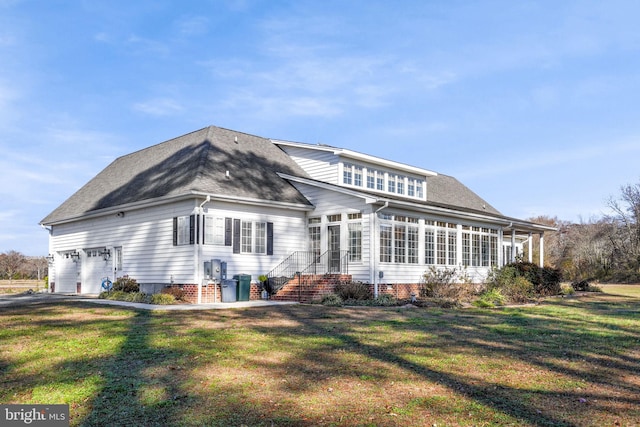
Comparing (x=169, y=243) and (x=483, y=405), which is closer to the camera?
(x=483, y=405)

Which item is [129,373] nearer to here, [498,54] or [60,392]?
[60,392]

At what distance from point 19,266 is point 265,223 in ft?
119

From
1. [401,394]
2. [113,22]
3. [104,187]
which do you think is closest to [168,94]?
[113,22]

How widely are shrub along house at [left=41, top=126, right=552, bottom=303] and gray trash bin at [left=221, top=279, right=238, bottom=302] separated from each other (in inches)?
14.4

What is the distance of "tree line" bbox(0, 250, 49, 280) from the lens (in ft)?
151

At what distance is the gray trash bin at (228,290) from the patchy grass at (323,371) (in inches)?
245

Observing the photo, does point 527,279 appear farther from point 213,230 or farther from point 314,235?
point 213,230

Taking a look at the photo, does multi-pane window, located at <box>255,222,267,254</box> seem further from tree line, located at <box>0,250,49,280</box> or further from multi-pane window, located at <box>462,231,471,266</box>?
tree line, located at <box>0,250,49,280</box>

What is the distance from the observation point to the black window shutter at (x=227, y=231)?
1942cm

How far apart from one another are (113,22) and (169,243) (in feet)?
26.3

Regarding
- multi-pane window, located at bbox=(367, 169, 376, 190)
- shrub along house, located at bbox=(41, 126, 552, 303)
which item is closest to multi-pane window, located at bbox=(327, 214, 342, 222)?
shrub along house, located at bbox=(41, 126, 552, 303)

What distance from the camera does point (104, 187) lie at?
87.9ft

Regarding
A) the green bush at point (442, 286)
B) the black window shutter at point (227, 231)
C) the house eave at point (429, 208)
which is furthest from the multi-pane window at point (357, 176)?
the black window shutter at point (227, 231)

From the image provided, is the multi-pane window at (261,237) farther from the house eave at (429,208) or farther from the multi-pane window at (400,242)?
the multi-pane window at (400,242)
